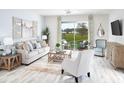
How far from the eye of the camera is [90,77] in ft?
12.2

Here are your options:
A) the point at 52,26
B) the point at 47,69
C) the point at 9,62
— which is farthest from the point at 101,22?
the point at 9,62

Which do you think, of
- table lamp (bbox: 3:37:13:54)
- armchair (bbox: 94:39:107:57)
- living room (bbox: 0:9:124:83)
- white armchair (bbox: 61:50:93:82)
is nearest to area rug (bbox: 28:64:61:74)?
living room (bbox: 0:9:124:83)

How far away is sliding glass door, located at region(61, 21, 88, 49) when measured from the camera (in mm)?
8344

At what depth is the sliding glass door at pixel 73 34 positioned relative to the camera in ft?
27.4

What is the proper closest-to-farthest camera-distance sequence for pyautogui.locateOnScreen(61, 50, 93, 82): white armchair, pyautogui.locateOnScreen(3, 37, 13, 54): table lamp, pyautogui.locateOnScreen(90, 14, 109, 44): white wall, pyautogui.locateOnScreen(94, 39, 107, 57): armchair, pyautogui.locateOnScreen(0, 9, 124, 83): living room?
pyautogui.locateOnScreen(61, 50, 93, 82): white armchair < pyautogui.locateOnScreen(0, 9, 124, 83): living room < pyautogui.locateOnScreen(3, 37, 13, 54): table lamp < pyautogui.locateOnScreen(94, 39, 107, 57): armchair < pyautogui.locateOnScreen(90, 14, 109, 44): white wall

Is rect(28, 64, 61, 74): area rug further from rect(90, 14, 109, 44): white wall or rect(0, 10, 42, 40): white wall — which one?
rect(90, 14, 109, 44): white wall

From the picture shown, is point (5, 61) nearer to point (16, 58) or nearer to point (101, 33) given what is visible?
point (16, 58)

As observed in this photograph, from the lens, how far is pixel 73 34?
849 centimetres

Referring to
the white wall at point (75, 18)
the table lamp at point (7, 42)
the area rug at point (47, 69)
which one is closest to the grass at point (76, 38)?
the white wall at point (75, 18)

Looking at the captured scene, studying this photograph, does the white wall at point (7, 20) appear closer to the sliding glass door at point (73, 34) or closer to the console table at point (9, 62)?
the console table at point (9, 62)

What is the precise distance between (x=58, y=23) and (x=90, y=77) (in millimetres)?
5240

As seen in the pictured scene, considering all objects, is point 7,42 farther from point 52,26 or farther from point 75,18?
point 75,18

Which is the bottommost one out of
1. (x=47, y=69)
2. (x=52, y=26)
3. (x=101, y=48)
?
(x=47, y=69)
